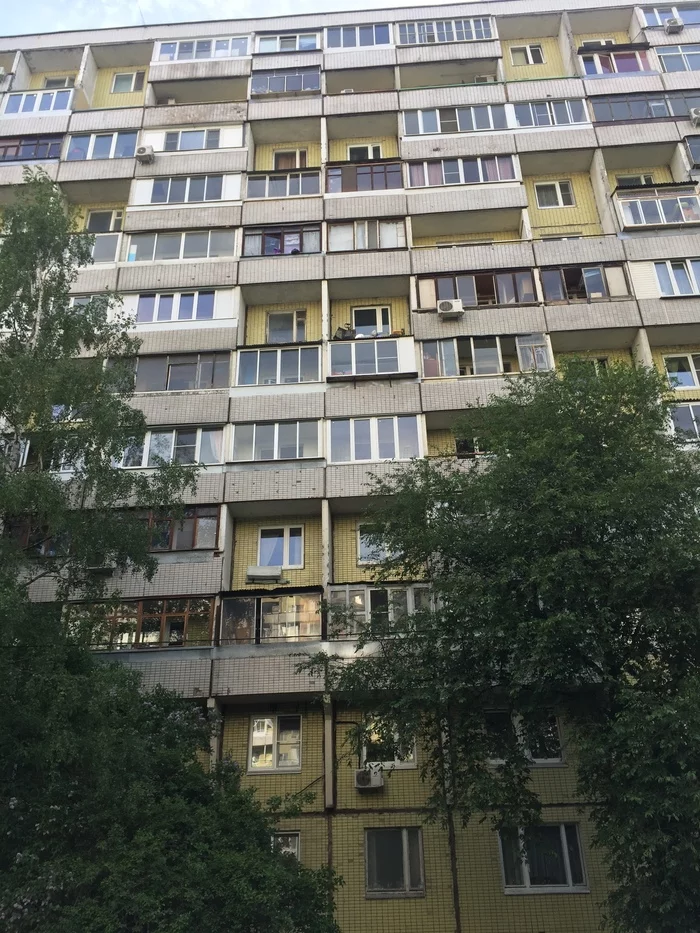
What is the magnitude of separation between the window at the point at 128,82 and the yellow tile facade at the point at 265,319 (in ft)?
39.1

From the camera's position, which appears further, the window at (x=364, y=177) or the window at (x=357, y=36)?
the window at (x=357, y=36)

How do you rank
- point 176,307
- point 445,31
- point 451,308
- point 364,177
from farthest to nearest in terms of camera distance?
point 445,31 → point 364,177 → point 176,307 → point 451,308

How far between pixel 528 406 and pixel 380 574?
424 centimetres

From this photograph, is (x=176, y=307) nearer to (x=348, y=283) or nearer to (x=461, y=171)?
(x=348, y=283)

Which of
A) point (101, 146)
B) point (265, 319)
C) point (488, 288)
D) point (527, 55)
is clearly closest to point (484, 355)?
point (488, 288)

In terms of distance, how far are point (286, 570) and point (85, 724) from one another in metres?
8.53

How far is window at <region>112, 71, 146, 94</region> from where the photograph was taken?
2845cm

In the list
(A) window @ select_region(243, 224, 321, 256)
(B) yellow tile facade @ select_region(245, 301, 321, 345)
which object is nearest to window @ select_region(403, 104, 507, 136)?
(A) window @ select_region(243, 224, 321, 256)

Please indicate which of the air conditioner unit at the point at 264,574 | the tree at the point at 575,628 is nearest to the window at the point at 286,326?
the air conditioner unit at the point at 264,574

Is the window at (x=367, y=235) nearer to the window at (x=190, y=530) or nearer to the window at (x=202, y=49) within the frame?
the window at (x=190, y=530)

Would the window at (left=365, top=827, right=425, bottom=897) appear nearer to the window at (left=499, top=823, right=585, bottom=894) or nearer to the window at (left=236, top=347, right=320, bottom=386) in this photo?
the window at (left=499, top=823, right=585, bottom=894)

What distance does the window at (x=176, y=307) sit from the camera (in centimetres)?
2220

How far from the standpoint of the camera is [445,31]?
91.2 feet

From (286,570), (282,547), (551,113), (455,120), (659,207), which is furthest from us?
(455,120)
